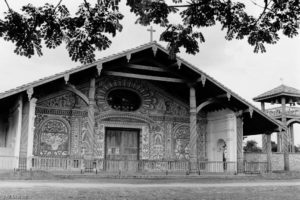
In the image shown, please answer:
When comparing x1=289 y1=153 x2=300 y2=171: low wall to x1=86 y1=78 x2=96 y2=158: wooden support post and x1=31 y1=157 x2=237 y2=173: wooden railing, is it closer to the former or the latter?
x1=31 y1=157 x2=237 y2=173: wooden railing

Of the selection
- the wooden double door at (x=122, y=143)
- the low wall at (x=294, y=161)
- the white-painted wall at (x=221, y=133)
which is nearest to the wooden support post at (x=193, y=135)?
the white-painted wall at (x=221, y=133)

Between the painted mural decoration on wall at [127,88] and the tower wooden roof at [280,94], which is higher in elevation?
the tower wooden roof at [280,94]

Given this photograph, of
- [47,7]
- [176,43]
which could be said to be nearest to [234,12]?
[176,43]

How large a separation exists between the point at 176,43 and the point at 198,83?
13.1 m

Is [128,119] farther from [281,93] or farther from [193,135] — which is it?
[281,93]

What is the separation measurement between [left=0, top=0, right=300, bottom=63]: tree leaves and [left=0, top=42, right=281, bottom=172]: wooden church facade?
10.5 metres

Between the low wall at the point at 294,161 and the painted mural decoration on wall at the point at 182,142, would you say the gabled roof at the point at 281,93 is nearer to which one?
the low wall at the point at 294,161

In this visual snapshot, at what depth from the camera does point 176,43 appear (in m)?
6.64

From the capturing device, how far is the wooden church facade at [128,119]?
1736 centimetres

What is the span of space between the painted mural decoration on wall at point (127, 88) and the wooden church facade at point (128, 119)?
0.16 ft

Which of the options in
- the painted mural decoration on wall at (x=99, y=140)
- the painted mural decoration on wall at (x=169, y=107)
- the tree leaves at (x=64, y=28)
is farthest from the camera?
the painted mural decoration on wall at (x=169, y=107)

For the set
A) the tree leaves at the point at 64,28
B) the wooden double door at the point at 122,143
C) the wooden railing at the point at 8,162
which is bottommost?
the wooden railing at the point at 8,162

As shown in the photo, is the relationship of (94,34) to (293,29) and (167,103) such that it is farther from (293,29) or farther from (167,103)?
(167,103)

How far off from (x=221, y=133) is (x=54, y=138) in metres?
8.58
